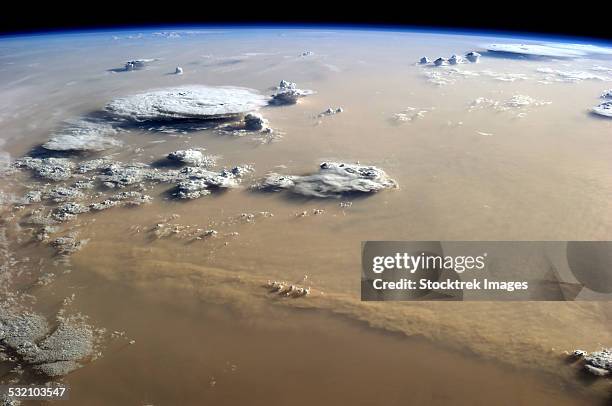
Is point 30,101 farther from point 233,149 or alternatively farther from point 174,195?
point 174,195

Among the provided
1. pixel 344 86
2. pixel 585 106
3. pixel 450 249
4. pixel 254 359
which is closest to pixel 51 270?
pixel 254 359

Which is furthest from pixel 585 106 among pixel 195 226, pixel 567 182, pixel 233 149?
pixel 195 226

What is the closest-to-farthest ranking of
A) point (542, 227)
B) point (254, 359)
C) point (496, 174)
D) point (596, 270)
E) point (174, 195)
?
point (254, 359) < point (596, 270) < point (542, 227) < point (174, 195) < point (496, 174)

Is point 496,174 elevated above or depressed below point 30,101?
below

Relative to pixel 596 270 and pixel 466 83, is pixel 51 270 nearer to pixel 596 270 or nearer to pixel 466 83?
pixel 596 270

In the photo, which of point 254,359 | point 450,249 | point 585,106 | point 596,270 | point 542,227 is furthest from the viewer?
point 585,106

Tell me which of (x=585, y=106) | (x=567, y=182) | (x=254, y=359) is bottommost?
(x=254, y=359)

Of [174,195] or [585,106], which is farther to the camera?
[585,106]
